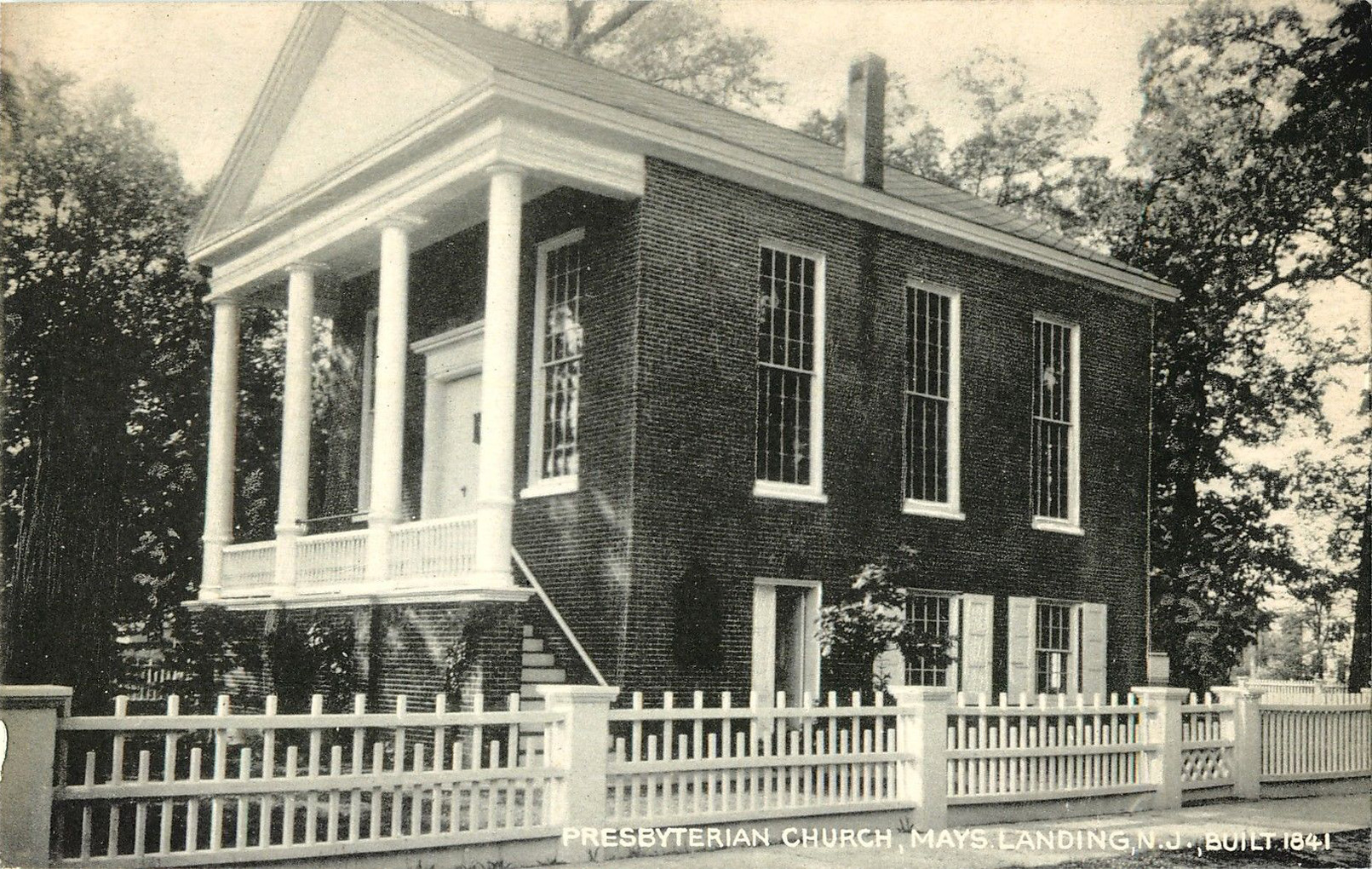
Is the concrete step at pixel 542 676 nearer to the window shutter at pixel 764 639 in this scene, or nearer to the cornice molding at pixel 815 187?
the window shutter at pixel 764 639

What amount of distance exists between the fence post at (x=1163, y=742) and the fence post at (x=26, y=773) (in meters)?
9.89

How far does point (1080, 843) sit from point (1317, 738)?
605 centimetres

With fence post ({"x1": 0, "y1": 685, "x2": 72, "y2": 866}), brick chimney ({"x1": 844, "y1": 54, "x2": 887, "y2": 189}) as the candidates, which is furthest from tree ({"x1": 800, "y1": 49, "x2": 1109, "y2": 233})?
fence post ({"x1": 0, "y1": 685, "x2": 72, "y2": 866})

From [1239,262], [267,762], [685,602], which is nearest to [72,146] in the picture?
[685,602]

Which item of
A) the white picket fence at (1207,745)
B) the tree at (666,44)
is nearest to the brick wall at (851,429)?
the white picket fence at (1207,745)

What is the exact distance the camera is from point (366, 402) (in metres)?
19.6

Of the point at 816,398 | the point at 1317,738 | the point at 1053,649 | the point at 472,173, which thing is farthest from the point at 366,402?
the point at 1317,738

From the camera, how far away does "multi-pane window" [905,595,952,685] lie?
1742 cm

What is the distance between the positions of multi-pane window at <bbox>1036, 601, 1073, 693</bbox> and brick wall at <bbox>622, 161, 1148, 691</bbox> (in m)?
0.40

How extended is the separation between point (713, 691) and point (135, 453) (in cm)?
1095

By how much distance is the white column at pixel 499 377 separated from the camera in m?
13.4

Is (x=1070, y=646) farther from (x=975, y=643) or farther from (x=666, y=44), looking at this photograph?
(x=666, y=44)

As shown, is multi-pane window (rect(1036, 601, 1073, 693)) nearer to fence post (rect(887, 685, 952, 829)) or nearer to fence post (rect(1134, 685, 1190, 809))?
fence post (rect(1134, 685, 1190, 809))

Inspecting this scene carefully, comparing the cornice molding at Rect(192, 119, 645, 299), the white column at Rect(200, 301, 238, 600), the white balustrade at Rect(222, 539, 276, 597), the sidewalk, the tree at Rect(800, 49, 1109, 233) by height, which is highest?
the tree at Rect(800, 49, 1109, 233)
